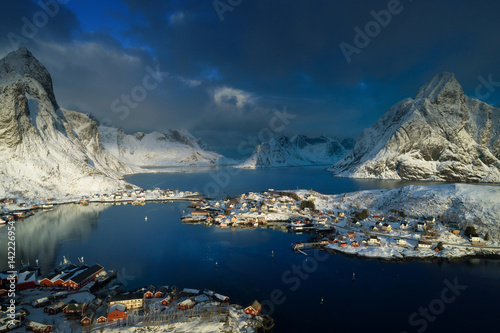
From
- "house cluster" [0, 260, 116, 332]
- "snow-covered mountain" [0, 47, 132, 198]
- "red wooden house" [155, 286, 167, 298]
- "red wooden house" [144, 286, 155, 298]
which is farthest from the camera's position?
"snow-covered mountain" [0, 47, 132, 198]

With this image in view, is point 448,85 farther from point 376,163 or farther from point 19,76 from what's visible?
point 19,76

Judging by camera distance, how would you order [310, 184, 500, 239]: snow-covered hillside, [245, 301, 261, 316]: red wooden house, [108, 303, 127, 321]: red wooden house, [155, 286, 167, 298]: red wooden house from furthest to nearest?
[310, 184, 500, 239]: snow-covered hillside, [155, 286, 167, 298]: red wooden house, [245, 301, 261, 316]: red wooden house, [108, 303, 127, 321]: red wooden house

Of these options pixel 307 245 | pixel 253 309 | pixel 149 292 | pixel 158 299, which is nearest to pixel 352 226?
pixel 307 245

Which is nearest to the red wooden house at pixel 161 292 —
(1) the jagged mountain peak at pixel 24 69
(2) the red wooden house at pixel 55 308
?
(2) the red wooden house at pixel 55 308

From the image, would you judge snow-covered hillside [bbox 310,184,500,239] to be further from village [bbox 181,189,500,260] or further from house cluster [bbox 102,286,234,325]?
house cluster [bbox 102,286,234,325]

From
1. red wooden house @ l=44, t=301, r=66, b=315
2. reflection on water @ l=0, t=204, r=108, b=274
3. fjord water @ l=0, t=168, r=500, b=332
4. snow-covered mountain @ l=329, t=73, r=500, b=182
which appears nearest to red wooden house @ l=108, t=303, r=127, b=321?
red wooden house @ l=44, t=301, r=66, b=315

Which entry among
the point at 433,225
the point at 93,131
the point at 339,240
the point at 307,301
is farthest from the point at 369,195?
the point at 93,131

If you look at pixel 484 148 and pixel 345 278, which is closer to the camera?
pixel 345 278

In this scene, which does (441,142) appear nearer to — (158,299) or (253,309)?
(253,309)
